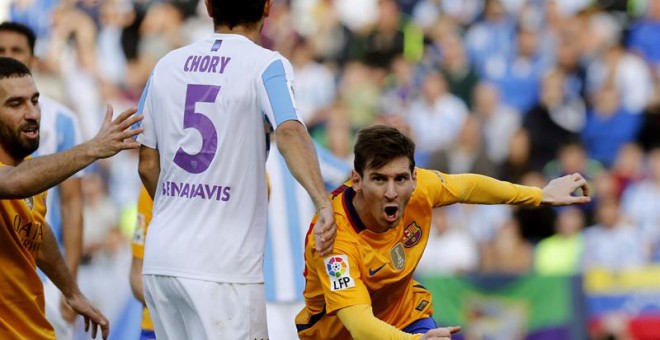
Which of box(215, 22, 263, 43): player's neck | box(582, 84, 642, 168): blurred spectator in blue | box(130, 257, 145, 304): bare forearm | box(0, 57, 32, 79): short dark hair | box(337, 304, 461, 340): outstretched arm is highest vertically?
box(582, 84, 642, 168): blurred spectator in blue

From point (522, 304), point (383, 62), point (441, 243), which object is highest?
point (383, 62)

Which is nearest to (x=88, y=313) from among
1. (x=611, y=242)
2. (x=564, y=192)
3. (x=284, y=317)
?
(x=564, y=192)

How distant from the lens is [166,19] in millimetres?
16375

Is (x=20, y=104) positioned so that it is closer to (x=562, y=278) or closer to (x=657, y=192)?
(x=562, y=278)

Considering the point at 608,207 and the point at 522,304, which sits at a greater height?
the point at 608,207

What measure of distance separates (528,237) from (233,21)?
7.98m

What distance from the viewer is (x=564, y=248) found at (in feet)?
43.4

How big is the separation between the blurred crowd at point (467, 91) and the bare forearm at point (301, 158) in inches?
275

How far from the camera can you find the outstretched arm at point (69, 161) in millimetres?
5672

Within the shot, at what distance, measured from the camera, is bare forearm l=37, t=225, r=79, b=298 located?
6.84m

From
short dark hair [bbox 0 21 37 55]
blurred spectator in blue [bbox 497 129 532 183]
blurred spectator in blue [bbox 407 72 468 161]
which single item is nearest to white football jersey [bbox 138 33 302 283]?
short dark hair [bbox 0 21 37 55]

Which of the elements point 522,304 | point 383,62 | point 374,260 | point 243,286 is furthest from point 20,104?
point 383,62

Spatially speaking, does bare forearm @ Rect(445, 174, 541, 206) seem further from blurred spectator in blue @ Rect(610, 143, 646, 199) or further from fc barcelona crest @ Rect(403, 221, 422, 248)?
blurred spectator in blue @ Rect(610, 143, 646, 199)

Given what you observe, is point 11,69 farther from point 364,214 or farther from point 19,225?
point 364,214
